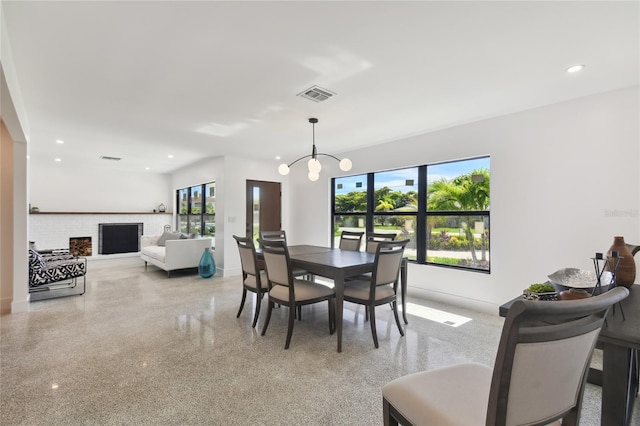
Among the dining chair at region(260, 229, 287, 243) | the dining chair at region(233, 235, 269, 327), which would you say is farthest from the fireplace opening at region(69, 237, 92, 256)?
the dining chair at region(233, 235, 269, 327)

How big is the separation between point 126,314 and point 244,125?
9.01ft

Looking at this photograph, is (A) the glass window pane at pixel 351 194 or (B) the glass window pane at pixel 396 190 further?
(A) the glass window pane at pixel 351 194

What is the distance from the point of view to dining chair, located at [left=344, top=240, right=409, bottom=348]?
2.76 m

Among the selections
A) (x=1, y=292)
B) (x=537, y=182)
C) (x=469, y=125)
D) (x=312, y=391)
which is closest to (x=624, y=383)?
(x=312, y=391)

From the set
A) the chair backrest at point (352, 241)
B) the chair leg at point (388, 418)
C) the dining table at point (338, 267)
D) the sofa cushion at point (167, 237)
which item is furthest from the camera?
the sofa cushion at point (167, 237)

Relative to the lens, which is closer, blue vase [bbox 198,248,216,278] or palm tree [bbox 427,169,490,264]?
palm tree [bbox 427,169,490,264]

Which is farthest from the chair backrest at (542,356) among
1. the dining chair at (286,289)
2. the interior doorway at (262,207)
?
the interior doorway at (262,207)

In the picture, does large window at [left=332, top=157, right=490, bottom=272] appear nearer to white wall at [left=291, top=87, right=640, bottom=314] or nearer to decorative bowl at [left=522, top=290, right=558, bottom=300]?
white wall at [left=291, top=87, right=640, bottom=314]

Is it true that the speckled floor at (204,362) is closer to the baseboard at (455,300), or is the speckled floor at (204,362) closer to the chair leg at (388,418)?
the baseboard at (455,300)

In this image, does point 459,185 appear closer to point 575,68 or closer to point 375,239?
point 375,239

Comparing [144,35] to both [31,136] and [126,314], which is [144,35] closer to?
[126,314]

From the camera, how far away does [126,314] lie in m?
3.61

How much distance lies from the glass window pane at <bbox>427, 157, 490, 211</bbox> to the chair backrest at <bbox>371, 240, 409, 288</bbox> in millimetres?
1655

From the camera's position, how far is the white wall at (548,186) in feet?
9.25
